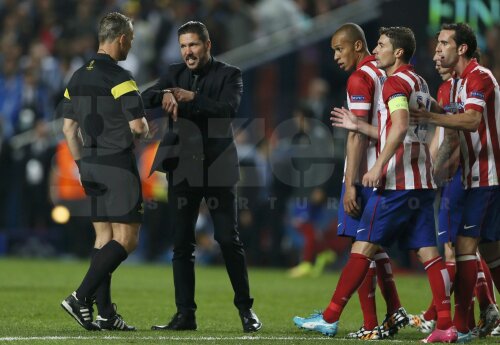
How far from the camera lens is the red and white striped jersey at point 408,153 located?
737 cm

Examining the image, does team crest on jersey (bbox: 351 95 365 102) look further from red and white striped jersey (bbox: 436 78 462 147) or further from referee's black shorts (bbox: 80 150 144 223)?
referee's black shorts (bbox: 80 150 144 223)

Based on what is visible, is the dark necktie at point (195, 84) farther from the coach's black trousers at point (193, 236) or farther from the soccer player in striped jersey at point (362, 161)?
the soccer player in striped jersey at point (362, 161)

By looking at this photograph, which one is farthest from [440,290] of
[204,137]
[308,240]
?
[308,240]

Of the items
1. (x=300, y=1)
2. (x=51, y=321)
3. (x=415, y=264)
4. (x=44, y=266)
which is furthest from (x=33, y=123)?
(x=51, y=321)

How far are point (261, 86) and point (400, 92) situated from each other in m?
9.45

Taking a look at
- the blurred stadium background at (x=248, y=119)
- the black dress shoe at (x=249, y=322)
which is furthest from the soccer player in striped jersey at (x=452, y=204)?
the blurred stadium background at (x=248, y=119)

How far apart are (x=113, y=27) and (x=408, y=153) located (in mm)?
2329

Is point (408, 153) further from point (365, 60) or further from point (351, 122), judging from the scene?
point (365, 60)

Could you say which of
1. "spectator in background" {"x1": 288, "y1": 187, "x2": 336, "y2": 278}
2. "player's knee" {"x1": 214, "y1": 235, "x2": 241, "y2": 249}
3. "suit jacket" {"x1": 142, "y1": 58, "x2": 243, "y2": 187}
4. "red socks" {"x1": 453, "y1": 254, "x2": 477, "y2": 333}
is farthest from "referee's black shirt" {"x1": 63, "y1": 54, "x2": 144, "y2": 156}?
"spectator in background" {"x1": 288, "y1": 187, "x2": 336, "y2": 278}

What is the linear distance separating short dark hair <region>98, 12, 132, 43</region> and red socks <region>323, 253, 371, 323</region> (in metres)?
2.34

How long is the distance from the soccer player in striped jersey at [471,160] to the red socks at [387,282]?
0.45m

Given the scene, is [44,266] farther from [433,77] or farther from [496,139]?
[496,139]

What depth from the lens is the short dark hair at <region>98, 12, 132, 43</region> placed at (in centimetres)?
785

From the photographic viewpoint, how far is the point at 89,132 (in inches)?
315
